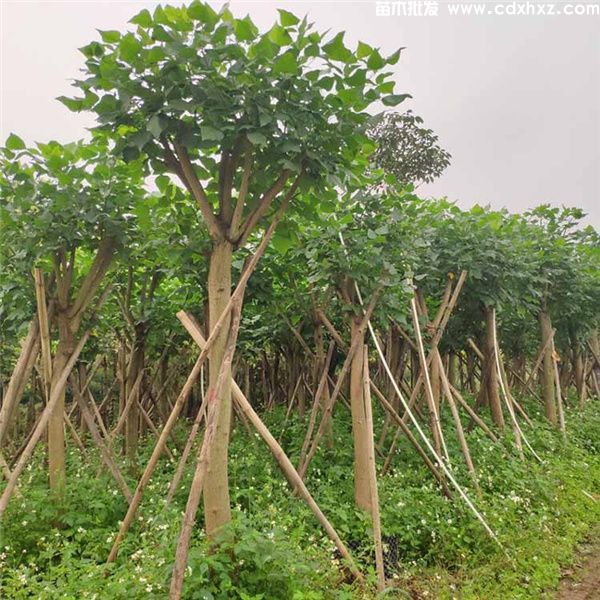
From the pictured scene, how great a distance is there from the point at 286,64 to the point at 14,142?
1980 millimetres

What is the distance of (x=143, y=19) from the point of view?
2461 millimetres

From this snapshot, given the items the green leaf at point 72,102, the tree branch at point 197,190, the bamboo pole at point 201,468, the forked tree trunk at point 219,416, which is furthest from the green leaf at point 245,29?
the bamboo pole at point 201,468

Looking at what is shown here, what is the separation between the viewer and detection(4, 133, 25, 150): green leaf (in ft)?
10.6

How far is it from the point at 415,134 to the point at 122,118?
35.6ft

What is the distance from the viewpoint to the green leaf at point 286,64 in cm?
249

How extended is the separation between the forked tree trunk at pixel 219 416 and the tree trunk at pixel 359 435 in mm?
1560

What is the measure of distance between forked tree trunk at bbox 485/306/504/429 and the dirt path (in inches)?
86.2

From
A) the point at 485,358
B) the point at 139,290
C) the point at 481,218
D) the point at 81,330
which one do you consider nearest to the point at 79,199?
the point at 81,330

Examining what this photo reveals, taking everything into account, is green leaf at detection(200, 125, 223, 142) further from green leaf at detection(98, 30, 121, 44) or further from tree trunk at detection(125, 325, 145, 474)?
tree trunk at detection(125, 325, 145, 474)

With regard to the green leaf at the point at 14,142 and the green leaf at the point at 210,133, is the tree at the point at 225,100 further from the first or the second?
the green leaf at the point at 14,142

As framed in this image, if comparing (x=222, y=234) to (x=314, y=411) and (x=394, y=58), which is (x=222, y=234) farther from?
(x=314, y=411)

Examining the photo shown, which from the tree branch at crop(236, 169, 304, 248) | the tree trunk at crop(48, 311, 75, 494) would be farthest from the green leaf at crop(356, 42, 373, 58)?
the tree trunk at crop(48, 311, 75, 494)

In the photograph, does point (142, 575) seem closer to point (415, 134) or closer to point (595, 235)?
point (595, 235)

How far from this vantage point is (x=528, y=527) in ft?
14.3
